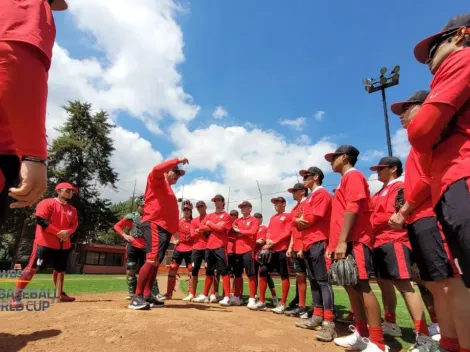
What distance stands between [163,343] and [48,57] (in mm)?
2945

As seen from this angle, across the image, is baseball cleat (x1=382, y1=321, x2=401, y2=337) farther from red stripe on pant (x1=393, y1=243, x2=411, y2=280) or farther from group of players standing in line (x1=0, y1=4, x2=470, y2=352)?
red stripe on pant (x1=393, y1=243, x2=411, y2=280)

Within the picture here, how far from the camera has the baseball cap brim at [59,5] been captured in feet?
6.82

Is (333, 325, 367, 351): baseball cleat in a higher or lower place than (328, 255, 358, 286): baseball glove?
lower

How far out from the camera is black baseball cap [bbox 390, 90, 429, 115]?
10.1ft

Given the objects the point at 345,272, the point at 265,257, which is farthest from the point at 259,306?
the point at 345,272

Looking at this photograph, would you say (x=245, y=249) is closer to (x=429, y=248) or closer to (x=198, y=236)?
(x=198, y=236)

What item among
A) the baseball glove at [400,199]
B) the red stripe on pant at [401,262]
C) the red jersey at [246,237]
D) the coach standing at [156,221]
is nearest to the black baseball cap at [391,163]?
the baseball glove at [400,199]

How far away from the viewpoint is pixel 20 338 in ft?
11.7

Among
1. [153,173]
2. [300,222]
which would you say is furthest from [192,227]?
[300,222]

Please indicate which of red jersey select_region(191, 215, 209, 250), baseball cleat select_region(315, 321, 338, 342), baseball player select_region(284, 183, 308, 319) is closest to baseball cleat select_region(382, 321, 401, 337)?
baseball cleat select_region(315, 321, 338, 342)

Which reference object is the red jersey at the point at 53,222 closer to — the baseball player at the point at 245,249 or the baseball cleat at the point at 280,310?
the baseball player at the point at 245,249

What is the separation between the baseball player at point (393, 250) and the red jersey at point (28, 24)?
430 cm

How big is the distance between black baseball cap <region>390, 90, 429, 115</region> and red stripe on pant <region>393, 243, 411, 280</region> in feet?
6.55

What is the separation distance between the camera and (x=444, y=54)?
2.02 m
